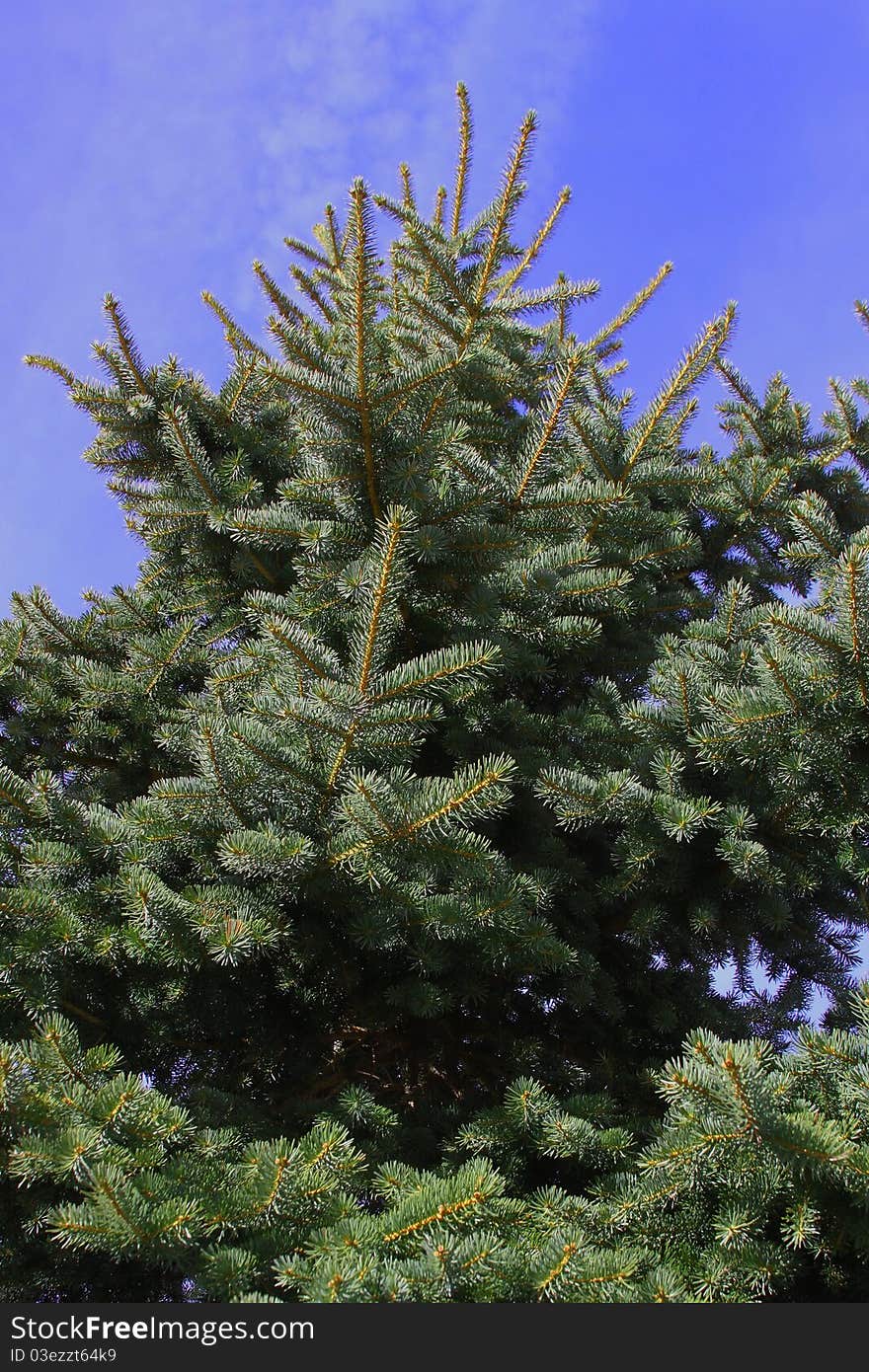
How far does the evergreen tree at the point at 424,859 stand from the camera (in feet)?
6.75

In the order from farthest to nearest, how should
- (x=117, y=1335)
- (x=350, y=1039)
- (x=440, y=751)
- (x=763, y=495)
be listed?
1. (x=763, y=495)
2. (x=440, y=751)
3. (x=350, y=1039)
4. (x=117, y=1335)

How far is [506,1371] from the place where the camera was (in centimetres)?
174

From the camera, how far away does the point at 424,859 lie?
250 cm

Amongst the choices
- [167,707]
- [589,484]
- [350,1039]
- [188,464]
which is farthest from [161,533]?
[350,1039]

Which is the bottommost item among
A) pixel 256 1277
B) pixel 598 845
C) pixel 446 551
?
pixel 256 1277

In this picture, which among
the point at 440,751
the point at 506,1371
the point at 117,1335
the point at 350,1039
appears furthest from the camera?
the point at 440,751

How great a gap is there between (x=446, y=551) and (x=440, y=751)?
99 centimetres

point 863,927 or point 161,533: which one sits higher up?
point 161,533

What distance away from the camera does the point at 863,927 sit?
3.76 m

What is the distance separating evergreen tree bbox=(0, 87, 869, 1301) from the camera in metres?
2.06

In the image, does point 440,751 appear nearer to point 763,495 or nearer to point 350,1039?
point 350,1039

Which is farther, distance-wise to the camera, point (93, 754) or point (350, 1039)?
point (93, 754)

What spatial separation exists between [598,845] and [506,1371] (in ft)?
7.23

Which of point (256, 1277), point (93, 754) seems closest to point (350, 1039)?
point (256, 1277)
